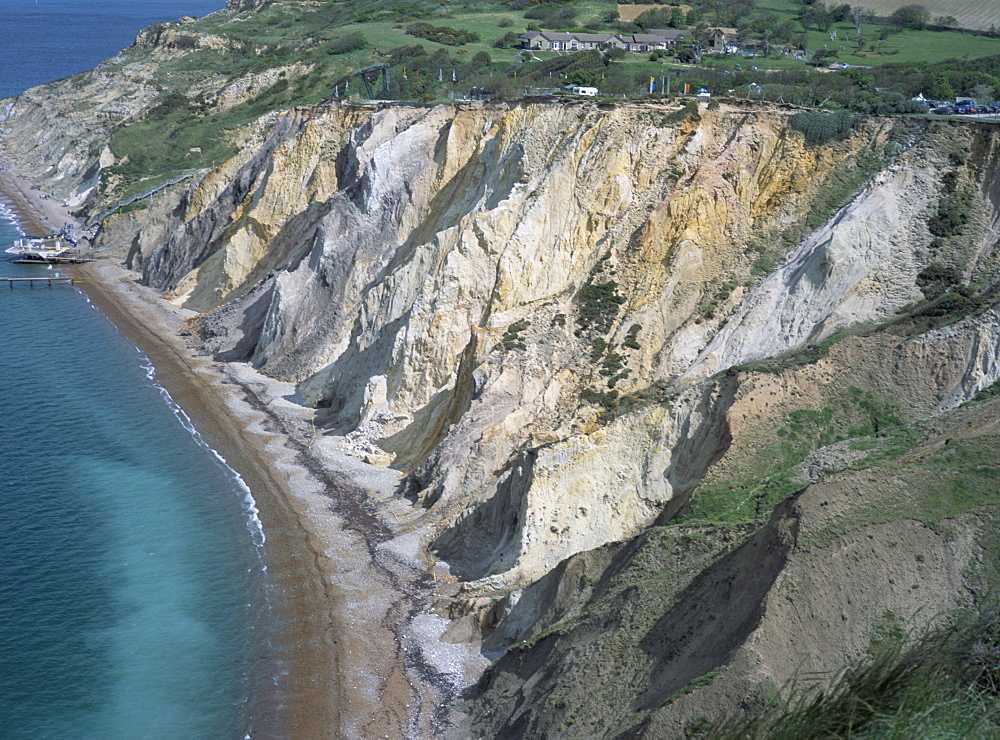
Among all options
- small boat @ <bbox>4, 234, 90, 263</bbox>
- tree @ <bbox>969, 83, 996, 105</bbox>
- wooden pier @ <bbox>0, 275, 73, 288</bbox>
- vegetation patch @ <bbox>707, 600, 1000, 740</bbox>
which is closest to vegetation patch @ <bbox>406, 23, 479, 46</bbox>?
small boat @ <bbox>4, 234, 90, 263</bbox>

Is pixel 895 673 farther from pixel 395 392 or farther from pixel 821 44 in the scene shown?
pixel 821 44

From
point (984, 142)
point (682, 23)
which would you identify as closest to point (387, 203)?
point (984, 142)

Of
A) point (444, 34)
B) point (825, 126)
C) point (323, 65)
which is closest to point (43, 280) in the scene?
point (323, 65)

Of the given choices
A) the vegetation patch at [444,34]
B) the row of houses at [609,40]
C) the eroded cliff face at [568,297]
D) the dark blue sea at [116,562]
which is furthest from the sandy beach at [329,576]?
the vegetation patch at [444,34]

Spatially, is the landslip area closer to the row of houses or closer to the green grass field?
the row of houses

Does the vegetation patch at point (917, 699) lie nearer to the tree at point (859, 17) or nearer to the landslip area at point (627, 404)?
the landslip area at point (627, 404)

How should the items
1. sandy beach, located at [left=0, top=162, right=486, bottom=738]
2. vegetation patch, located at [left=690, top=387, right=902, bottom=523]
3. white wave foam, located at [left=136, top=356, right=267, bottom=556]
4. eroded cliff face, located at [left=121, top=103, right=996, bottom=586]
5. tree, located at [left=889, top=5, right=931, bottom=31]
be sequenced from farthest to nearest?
1. tree, located at [left=889, top=5, right=931, bottom=31]
2. white wave foam, located at [left=136, top=356, right=267, bottom=556]
3. eroded cliff face, located at [left=121, top=103, right=996, bottom=586]
4. sandy beach, located at [left=0, top=162, right=486, bottom=738]
5. vegetation patch, located at [left=690, top=387, right=902, bottom=523]
